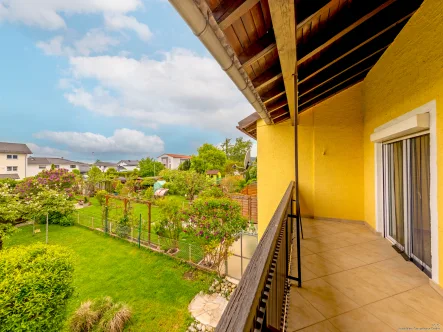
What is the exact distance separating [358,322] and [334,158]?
381 centimetres

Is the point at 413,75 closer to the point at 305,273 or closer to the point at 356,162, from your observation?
the point at 356,162


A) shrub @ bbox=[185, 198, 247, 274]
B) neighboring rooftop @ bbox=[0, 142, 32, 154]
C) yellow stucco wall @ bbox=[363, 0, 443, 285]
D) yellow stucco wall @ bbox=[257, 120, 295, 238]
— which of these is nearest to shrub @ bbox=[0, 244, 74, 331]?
shrub @ bbox=[185, 198, 247, 274]

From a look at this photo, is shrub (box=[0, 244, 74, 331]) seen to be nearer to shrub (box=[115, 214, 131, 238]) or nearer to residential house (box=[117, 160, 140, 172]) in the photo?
shrub (box=[115, 214, 131, 238])

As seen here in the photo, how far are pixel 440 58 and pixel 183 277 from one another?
7.90 metres

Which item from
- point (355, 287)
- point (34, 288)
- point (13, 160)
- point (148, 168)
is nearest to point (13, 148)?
point (13, 160)

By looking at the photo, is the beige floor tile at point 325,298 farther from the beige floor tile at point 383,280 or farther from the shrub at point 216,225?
the shrub at point 216,225

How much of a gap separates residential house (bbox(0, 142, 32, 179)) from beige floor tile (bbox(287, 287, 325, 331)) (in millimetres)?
35765

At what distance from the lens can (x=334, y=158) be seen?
473 centimetres

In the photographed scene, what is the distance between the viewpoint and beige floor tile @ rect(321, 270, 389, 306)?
75.4 inches

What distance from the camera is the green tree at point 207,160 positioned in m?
25.8

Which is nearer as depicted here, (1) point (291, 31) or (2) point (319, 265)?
(1) point (291, 31)

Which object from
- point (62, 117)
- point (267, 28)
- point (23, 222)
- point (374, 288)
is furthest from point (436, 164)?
point (62, 117)

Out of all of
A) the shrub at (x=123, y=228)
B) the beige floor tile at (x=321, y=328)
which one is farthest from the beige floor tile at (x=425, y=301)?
the shrub at (x=123, y=228)

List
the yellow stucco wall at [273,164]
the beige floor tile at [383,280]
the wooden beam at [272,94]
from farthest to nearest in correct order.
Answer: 1. the yellow stucco wall at [273,164]
2. the wooden beam at [272,94]
3. the beige floor tile at [383,280]
